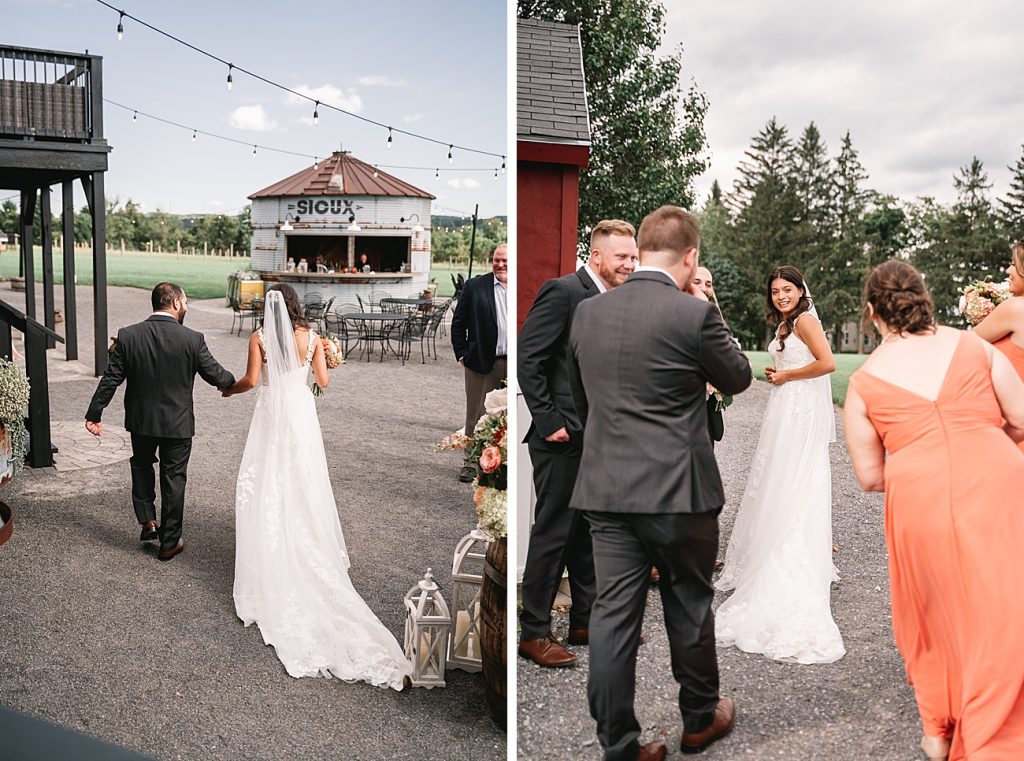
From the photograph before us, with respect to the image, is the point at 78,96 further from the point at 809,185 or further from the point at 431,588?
the point at 809,185

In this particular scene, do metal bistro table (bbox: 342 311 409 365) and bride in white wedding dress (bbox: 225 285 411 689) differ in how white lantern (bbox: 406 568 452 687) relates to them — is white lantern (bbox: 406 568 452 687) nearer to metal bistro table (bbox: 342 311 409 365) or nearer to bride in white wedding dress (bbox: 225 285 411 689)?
bride in white wedding dress (bbox: 225 285 411 689)

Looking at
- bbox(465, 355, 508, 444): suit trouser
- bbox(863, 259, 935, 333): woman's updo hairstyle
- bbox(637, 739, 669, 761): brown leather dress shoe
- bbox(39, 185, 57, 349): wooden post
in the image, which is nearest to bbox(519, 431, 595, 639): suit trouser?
bbox(465, 355, 508, 444): suit trouser

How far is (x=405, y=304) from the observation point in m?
2.42

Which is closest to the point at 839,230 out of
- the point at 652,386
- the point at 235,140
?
the point at 652,386

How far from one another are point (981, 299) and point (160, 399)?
2588mm

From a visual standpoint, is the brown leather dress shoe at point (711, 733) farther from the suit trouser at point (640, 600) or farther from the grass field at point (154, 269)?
the grass field at point (154, 269)

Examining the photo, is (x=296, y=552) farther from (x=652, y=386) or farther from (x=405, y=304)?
(x=652, y=386)

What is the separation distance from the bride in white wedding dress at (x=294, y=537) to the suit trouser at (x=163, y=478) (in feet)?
0.62

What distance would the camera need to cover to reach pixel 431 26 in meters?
2.62

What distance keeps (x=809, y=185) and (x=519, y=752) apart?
2109 mm

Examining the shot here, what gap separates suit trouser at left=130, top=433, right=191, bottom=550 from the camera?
286 cm

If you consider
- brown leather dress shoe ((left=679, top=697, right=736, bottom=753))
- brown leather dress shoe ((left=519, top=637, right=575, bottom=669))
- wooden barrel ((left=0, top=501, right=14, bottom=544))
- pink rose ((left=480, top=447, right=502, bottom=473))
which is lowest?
brown leather dress shoe ((left=679, top=697, right=736, bottom=753))

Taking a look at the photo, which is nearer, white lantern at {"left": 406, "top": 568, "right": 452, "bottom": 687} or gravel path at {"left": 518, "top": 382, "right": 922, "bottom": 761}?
gravel path at {"left": 518, "top": 382, "right": 922, "bottom": 761}

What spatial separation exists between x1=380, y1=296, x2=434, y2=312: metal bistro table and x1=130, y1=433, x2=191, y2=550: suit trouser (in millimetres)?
946
